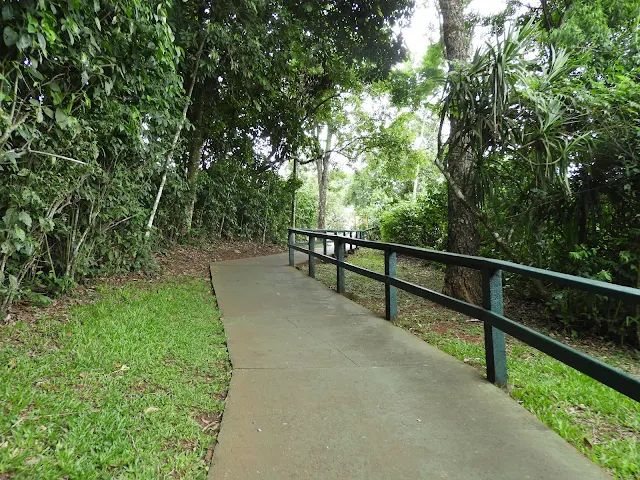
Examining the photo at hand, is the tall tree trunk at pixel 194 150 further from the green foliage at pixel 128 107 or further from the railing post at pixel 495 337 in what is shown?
the railing post at pixel 495 337

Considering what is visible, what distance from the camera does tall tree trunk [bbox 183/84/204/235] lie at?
10.0 m

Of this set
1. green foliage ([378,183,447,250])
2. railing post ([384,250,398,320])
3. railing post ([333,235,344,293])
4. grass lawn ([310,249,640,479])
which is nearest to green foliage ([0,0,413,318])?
railing post ([333,235,344,293])

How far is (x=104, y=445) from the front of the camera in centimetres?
216

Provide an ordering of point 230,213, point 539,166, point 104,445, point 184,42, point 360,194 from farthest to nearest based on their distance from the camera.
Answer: point 360,194
point 230,213
point 184,42
point 539,166
point 104,445

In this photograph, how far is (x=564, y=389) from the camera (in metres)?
3.07

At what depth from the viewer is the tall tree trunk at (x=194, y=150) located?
32.8 ft

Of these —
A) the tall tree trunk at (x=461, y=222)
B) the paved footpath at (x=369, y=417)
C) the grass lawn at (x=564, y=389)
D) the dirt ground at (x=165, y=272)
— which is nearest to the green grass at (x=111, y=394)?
the paved footpath at (x=369, y=417)

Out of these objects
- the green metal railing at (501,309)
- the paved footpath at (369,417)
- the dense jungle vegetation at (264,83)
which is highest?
the dense jungle vegetation at (264,83)

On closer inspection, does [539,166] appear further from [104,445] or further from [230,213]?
[230,213]

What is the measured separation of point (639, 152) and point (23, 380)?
596 centimetres

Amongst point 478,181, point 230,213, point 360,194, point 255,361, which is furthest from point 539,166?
point 360,194

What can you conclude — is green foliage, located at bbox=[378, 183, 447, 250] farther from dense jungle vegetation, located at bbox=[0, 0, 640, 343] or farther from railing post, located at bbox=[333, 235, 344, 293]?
railing post, located at bbox=[333, 235, 344, 293]

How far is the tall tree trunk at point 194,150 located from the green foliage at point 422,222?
6.29m

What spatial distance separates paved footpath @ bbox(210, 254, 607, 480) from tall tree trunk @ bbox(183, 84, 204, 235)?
6807 mm
